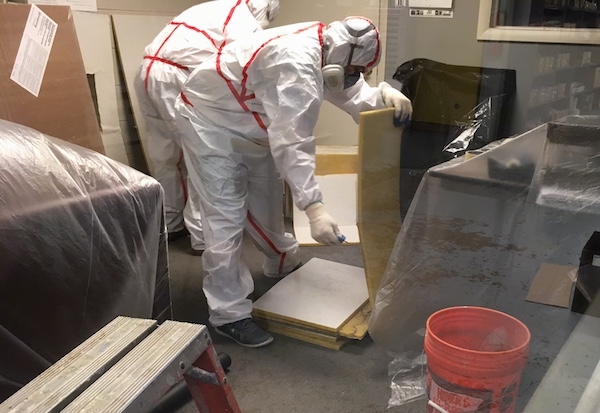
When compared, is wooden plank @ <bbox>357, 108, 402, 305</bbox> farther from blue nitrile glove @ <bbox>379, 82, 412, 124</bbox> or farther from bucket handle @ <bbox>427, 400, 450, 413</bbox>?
bucket handle @ <bbox>427, 400, 450, 413</bbox>

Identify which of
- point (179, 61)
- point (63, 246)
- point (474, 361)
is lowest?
point (474, 361)

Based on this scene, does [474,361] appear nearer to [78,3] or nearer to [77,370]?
[77,370]

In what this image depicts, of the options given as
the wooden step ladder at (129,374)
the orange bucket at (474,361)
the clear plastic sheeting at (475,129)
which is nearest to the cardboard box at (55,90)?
the wooden step ladder at (129,374)

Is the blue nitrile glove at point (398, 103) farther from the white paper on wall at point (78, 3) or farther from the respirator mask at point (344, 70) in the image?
the white paper on wall at point (78, 3)

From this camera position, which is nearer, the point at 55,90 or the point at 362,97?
the point at 362,97

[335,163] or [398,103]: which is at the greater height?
[398,103]

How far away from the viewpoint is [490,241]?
5.26ft

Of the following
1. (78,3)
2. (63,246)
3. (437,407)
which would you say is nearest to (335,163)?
(78,3)

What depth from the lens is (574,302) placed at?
1.46m

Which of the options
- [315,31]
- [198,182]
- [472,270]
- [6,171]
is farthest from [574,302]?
[6,171]

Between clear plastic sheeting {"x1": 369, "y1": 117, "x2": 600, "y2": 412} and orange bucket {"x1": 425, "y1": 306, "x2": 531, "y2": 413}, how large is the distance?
147 millimetres

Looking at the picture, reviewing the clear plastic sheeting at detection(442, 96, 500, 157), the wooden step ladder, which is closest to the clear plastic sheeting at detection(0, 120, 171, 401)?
the wooden step ladder

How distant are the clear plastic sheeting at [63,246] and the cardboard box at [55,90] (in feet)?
3.30

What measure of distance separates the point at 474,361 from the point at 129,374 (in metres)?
0.72
